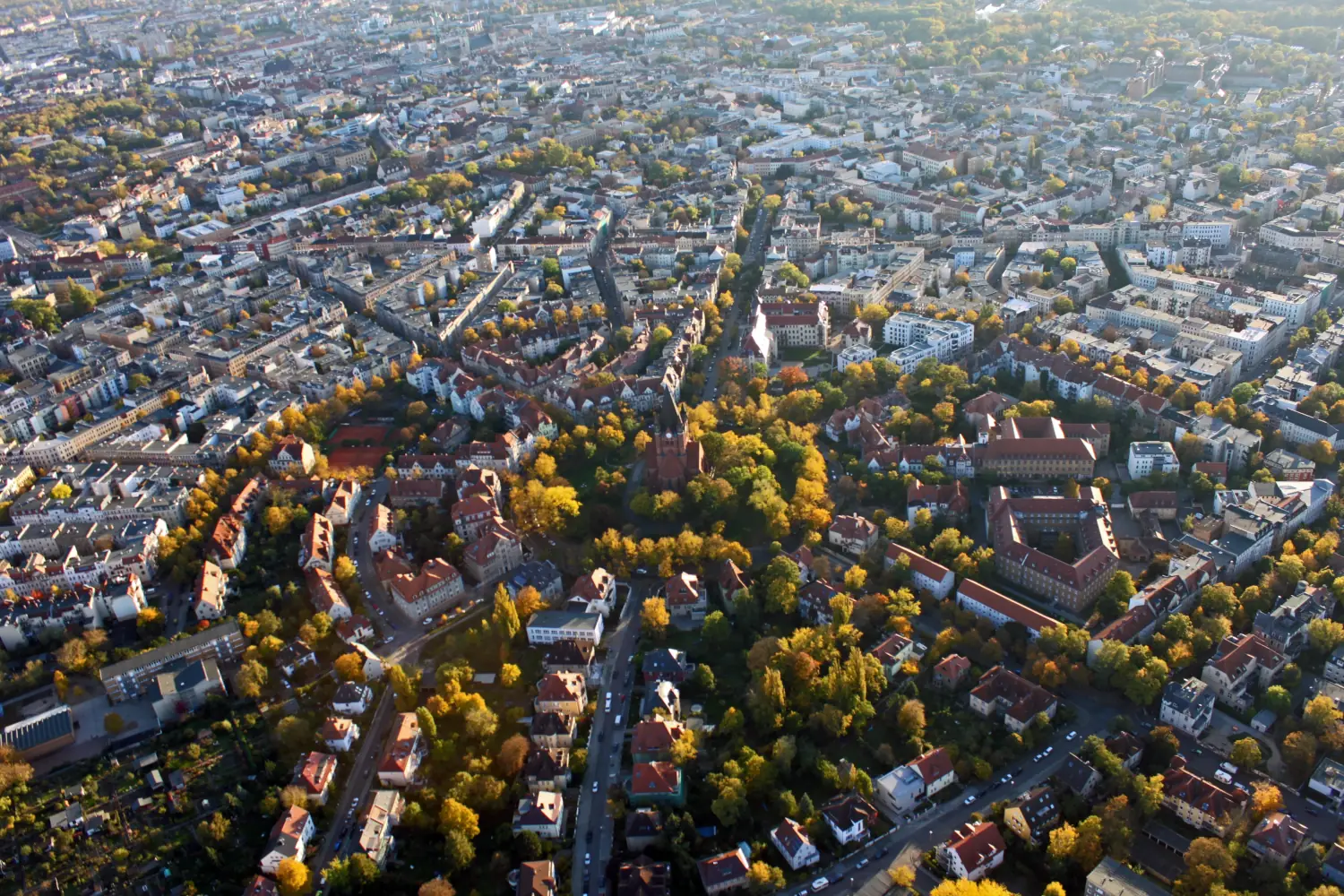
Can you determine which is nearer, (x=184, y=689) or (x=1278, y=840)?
(x=1278, y=840)

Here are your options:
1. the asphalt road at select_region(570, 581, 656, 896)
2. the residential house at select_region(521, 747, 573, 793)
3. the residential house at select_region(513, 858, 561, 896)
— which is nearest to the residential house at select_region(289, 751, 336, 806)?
the residential house at select_region(521, 747, 573, 793)

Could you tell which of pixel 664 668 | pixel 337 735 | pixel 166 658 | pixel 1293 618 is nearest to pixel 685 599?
pixel 664 668

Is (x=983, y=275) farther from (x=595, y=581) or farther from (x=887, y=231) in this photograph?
(x=595, y=581)

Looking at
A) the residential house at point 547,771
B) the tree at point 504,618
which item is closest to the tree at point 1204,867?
the residential house at point 547,771

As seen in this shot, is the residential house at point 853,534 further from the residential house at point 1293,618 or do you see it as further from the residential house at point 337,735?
the residential house at point 337,735

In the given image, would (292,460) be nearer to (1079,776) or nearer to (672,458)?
(672,458)

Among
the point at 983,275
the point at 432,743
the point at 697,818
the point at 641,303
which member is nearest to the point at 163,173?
the point at 641,303
